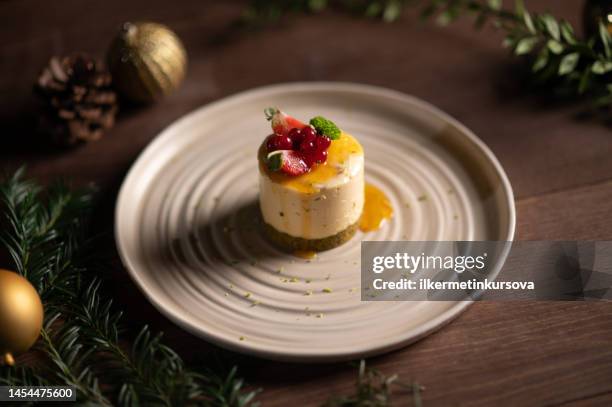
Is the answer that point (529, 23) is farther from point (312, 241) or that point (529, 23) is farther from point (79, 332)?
point (79, 332)

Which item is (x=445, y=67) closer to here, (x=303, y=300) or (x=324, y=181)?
(x=324, y=181)

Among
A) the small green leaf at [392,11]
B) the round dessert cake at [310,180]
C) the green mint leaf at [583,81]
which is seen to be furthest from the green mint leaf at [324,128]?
the small green leaf at [392,11]

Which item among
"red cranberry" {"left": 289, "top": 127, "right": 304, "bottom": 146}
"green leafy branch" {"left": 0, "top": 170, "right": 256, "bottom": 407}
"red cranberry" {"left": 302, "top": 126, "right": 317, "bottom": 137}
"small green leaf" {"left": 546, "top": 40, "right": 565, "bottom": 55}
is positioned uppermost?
"small green leaf" {"left": 546, "top": 40, "right": 565, "bottom": 55}

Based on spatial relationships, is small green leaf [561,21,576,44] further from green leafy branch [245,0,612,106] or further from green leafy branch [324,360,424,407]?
green leafy branch [324,360,424,407]

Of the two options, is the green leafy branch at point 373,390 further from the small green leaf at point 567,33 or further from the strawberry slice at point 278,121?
the small green leaf at point 567,33

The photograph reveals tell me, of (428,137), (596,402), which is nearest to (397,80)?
(428,137)

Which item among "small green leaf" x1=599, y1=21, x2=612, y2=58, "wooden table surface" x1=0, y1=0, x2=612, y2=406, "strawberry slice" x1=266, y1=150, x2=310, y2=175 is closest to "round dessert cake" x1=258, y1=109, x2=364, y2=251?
"strawberry slice" x1=266, y1=150, x2=310, y2=175

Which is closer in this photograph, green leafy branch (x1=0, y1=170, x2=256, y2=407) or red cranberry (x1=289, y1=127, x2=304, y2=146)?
green leafy branch (x1=0, y1=170, x2=256, y2=407)
